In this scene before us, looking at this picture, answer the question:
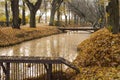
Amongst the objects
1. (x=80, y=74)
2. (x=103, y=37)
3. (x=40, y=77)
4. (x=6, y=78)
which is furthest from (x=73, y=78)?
(x=103, y=37)

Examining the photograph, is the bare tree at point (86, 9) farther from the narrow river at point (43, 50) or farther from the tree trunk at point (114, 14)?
the tree trunk at point (114, 14)

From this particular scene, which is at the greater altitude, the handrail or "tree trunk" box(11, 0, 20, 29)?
"tree trunk" box(11, 0, 20, 29)

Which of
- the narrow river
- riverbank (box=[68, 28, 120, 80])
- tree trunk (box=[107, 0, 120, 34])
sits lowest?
the narrow river

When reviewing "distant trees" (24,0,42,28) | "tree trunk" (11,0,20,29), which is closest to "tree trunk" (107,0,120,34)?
"tree trunk" (11,0,20,29)

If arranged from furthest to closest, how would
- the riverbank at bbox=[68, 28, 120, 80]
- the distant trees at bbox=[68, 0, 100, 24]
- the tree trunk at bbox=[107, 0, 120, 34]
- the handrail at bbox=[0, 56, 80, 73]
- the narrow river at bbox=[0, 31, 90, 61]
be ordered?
1. the distant trees at bbox=[68, 0, 100, 24]
2. the narrow river at bbox=[0, 31, 90, 61]
3. the tree trunk at bbox=[107, 0, 120, 34]
4. the handrail at bbox=[0, 56, 80, 73]
5. the riverbank at bbox=[68, 28, 120, 80]

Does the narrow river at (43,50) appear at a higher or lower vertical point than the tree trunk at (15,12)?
→ lower

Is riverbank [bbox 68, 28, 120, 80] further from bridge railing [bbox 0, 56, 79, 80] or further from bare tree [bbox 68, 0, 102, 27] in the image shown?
bare tree [bbox 68, 0, 102, 27]

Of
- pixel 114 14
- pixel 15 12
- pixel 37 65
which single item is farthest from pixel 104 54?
pixel 15 12

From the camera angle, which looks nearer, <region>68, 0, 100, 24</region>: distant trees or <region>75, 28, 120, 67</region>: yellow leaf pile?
<region>75, 28, 120, 67</region>: yellow leaf pile

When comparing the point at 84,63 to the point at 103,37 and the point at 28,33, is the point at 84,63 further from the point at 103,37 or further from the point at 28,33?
the point at 28,33

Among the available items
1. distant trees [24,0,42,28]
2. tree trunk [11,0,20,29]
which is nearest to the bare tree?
distant trees [24,0,42,28]

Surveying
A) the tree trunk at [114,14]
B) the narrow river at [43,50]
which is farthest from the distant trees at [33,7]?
the tree trunk at [114,14]

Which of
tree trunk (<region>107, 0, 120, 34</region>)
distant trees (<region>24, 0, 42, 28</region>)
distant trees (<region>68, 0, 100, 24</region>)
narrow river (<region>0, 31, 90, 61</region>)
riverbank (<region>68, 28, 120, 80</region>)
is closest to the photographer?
riverbank (<region>68, 28, 120, 80</region>)

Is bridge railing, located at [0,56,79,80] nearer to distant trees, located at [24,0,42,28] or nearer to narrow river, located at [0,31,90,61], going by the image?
narrow river, located at [0,31,90,61]
